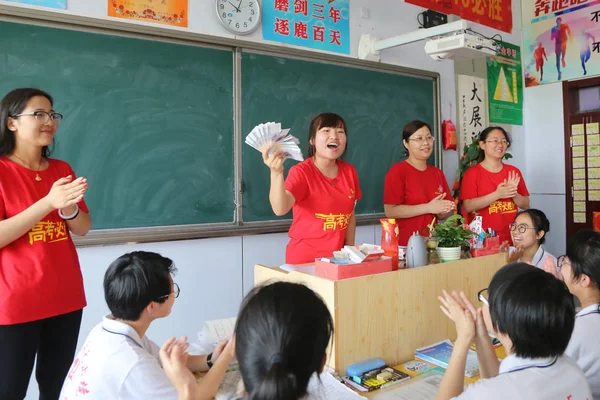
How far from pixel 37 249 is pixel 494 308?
154 cm

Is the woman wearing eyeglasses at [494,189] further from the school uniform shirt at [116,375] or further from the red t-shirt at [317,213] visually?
the school uniform shirt at [116,375]

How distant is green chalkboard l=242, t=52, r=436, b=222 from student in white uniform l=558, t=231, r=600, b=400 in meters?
1.88

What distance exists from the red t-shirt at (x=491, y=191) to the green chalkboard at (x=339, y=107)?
27.5 inches

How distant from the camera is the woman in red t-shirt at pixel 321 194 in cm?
217

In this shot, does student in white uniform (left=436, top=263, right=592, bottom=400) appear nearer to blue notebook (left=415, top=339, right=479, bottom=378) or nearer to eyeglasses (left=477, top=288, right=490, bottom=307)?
eyeglasses (left=477, top=288, right=490, bottom=307)

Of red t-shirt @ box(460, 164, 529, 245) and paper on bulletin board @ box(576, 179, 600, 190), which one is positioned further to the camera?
paper on bulletin board @ box(576, 179, 600, 190)

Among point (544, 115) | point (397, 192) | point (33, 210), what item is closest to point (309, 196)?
point (397, 192)

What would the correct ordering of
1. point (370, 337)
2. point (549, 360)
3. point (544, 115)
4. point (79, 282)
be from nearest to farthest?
point (549, 360), point (370, 337), point (79, 282), point (544, 115)

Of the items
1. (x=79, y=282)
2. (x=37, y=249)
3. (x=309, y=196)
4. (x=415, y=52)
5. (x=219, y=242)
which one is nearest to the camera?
(x=37, y=249)

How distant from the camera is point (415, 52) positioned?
12.6 feet

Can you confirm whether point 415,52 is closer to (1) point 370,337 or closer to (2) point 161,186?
(2) point 161,186

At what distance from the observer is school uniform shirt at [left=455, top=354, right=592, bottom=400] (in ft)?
3.32

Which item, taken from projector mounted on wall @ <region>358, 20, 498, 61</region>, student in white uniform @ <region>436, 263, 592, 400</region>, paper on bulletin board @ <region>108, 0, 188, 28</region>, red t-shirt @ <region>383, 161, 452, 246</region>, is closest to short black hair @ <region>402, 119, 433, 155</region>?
red t-shirt @ <region>383, 161, 452, 246</region>

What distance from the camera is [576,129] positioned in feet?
14.4
